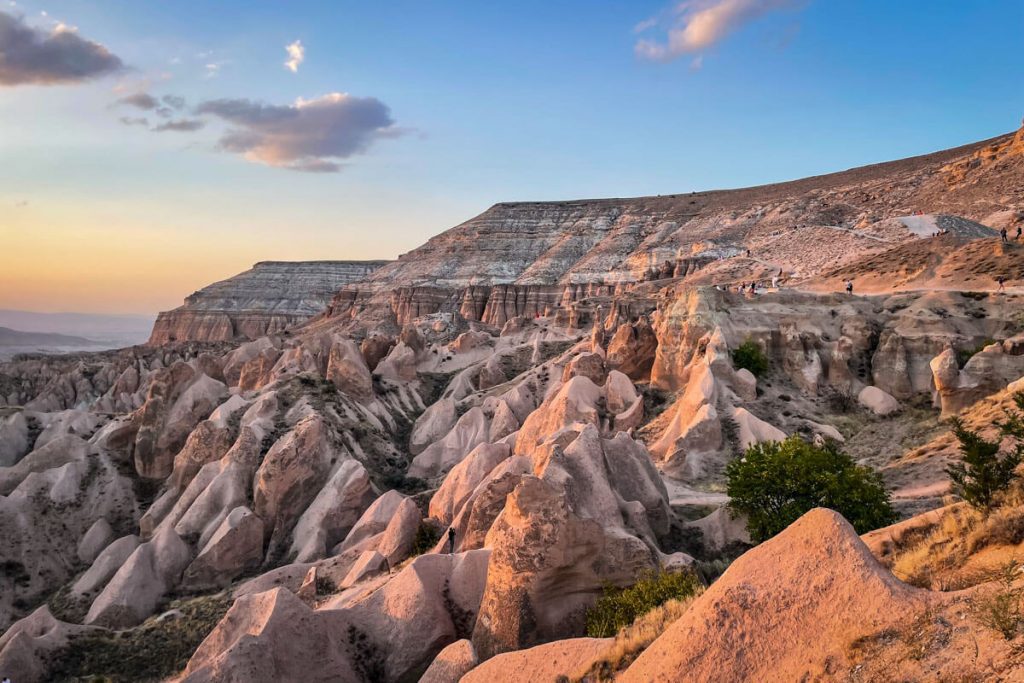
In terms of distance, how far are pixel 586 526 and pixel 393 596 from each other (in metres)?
5.06

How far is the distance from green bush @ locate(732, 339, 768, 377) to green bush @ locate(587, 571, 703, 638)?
2528cm

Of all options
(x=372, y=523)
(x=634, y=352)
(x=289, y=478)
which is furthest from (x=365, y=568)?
(x=634, y=352)

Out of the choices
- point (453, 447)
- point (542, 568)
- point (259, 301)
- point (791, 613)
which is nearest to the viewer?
point (791, 613)

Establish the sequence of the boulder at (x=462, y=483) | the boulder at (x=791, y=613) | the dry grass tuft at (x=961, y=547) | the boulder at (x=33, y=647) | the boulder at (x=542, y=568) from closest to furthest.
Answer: the boulder at (x=791, y=613) → the dry grass tuft at (x=961, y=547) → the boulder at (x=542, y=568) → the boulder at (x=33, y=647) → the boulder at (x=462, y=483)

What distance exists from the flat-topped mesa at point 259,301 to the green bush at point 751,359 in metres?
104

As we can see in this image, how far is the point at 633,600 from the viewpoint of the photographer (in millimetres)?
13141

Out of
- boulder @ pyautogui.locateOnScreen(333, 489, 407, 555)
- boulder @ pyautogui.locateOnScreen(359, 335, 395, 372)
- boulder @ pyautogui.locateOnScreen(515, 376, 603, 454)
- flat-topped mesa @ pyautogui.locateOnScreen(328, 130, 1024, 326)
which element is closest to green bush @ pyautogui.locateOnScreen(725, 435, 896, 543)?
boulder @ pyautogui.locateOnScreen(515, 376, 603, 454)

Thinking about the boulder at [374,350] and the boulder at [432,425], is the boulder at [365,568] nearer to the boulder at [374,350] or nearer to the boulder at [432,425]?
the boulder at [432,425]

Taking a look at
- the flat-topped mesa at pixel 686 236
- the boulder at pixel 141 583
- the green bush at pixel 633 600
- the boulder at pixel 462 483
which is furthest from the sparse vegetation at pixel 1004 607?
the flat-topped mesa at pixel 686 236

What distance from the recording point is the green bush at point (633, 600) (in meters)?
12.9

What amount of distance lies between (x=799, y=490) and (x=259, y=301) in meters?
143

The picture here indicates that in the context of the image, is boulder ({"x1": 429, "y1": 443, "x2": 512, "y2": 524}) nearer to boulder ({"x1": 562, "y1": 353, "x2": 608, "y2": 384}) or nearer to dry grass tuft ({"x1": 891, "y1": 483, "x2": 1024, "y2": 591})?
boulder ({"x1": 562, "y1": 353, "x2": 608, "y2": 384})

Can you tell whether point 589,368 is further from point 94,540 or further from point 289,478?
point 94,540

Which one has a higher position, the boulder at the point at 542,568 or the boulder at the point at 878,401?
Answer: the boulder at the point at 542,568
